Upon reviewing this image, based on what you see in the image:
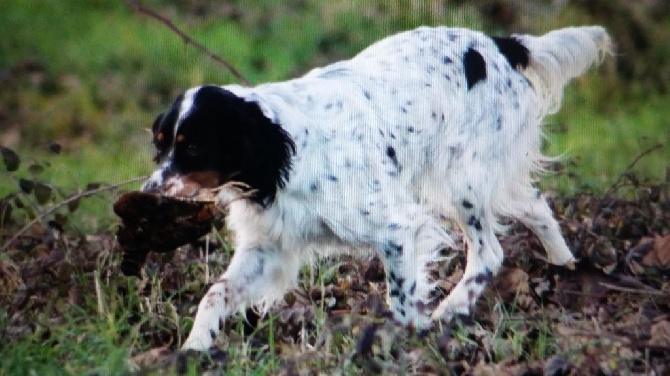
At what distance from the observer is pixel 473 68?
502cm

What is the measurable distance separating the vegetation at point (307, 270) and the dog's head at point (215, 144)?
51 cm

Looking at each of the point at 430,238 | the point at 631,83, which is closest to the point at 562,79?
the point at 430,238

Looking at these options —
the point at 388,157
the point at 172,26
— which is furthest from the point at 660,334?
the point at 172,26

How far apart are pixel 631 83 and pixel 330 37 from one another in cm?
228

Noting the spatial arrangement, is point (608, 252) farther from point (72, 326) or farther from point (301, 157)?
point (72, 326)

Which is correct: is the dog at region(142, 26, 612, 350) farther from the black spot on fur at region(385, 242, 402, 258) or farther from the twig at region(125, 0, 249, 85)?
the twig at region(125, 0, 249, 85)

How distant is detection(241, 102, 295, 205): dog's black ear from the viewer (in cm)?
423

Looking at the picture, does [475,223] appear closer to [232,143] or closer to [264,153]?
[264,153]

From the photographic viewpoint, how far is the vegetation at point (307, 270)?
3865mm

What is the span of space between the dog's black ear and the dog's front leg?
0.35m

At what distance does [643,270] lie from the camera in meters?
4.85

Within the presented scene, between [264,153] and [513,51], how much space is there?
148 centimetres

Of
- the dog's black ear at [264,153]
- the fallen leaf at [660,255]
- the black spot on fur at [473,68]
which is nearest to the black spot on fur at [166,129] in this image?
the dog's black ear at [264,153]

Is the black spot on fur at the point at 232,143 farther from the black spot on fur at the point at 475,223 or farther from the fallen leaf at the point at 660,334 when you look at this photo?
the fallen leaf at the point at 660,334
